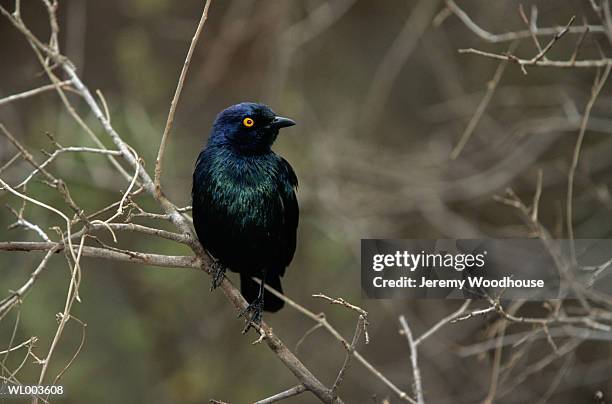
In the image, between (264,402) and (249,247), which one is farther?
(249,247)

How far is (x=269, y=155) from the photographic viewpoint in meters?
3.76

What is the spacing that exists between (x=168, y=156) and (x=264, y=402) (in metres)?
3.49

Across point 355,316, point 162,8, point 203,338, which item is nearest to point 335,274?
point 355,316

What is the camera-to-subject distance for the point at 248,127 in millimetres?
3746

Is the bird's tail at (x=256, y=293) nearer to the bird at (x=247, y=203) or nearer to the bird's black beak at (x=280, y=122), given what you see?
the bird at (x=247, y=203)

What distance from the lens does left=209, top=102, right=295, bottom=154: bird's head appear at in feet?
12.2

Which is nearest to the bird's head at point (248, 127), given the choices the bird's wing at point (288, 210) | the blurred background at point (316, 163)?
the bird's wing at point (288, 210)

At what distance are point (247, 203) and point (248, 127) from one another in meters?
0.42

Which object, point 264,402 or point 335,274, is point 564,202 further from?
point 264,402

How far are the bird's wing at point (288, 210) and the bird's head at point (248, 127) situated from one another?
0.15 metres

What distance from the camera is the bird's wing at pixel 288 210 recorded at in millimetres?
3678

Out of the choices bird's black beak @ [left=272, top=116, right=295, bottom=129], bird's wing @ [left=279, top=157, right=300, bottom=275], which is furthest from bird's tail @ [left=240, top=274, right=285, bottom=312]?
bird's black beak @ [left=272, top=116, right=295, bottom=129]

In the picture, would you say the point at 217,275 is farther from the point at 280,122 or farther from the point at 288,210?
the point at 280,122

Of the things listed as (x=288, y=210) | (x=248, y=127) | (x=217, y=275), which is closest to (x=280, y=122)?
(x=248, y=127)
